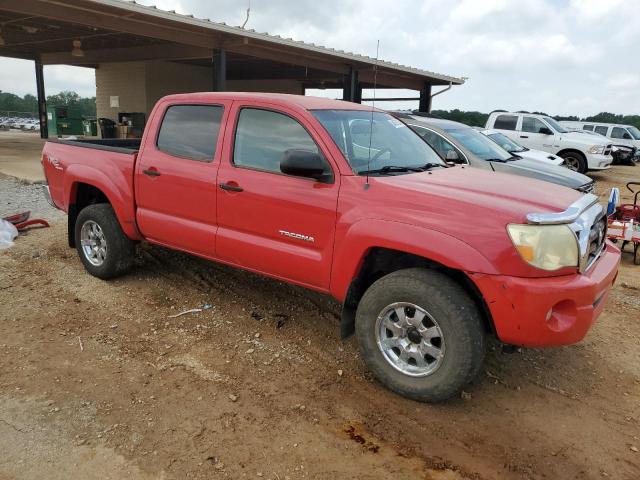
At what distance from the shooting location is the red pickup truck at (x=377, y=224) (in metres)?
2.89

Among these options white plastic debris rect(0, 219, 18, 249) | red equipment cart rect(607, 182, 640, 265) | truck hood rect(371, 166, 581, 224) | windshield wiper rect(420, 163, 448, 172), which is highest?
windshield wiper rect(420, 163, 448, 172)

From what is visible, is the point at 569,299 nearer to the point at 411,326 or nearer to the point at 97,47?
the point at 411,326

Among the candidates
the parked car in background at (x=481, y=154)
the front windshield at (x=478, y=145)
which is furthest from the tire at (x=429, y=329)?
the front windshield at (x=478, y=145)

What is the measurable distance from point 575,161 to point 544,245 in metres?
13.5

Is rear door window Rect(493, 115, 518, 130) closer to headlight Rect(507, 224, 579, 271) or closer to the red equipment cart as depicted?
the red equipment cart

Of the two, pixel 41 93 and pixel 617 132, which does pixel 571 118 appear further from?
pixel 41 93

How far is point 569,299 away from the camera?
2857 mm

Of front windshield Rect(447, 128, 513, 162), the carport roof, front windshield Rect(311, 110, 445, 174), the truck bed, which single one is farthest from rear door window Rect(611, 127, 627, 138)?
the truck bed

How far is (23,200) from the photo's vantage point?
871 cm

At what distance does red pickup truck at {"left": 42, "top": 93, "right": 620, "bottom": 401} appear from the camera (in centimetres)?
289

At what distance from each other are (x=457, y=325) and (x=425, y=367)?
1.33 feet

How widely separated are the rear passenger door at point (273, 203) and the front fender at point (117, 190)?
1.15 meters

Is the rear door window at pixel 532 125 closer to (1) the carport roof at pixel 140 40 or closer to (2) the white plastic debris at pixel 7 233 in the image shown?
(1) the carport roof at pixel 140 40

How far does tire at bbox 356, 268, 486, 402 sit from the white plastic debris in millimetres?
4926
